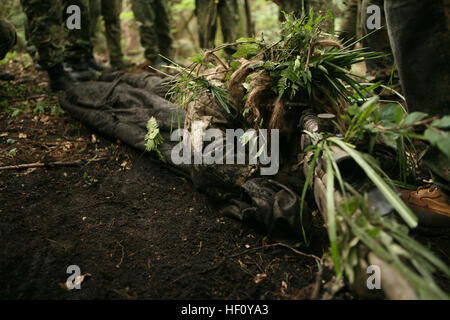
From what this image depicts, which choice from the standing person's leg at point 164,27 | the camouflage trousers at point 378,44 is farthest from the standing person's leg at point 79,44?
the camouflage trousers at point 378,44

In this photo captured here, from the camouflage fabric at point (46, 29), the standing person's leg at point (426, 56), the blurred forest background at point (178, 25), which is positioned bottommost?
the standing person's leg at point (426, 56)

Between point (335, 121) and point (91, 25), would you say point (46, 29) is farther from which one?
point (335, 121)

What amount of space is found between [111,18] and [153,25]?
2.42ft

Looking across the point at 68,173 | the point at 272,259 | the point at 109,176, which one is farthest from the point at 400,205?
the point at 68,173

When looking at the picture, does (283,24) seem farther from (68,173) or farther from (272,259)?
(68,173)

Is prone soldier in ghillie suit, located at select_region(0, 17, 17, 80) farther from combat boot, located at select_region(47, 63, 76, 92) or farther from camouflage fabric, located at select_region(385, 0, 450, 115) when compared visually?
camouflage fabric, located at select_region(385, 0, 450, 115)

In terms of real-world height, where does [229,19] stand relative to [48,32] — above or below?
above

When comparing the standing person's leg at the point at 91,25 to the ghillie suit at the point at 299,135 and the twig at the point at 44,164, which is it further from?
the ghillie suit at the point at 299,135

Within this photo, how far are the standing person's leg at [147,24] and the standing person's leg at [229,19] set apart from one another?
1.24 metres

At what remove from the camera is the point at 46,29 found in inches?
143

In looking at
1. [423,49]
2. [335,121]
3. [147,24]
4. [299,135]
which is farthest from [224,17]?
[423,49]

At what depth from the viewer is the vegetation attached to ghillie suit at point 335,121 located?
1.15m
